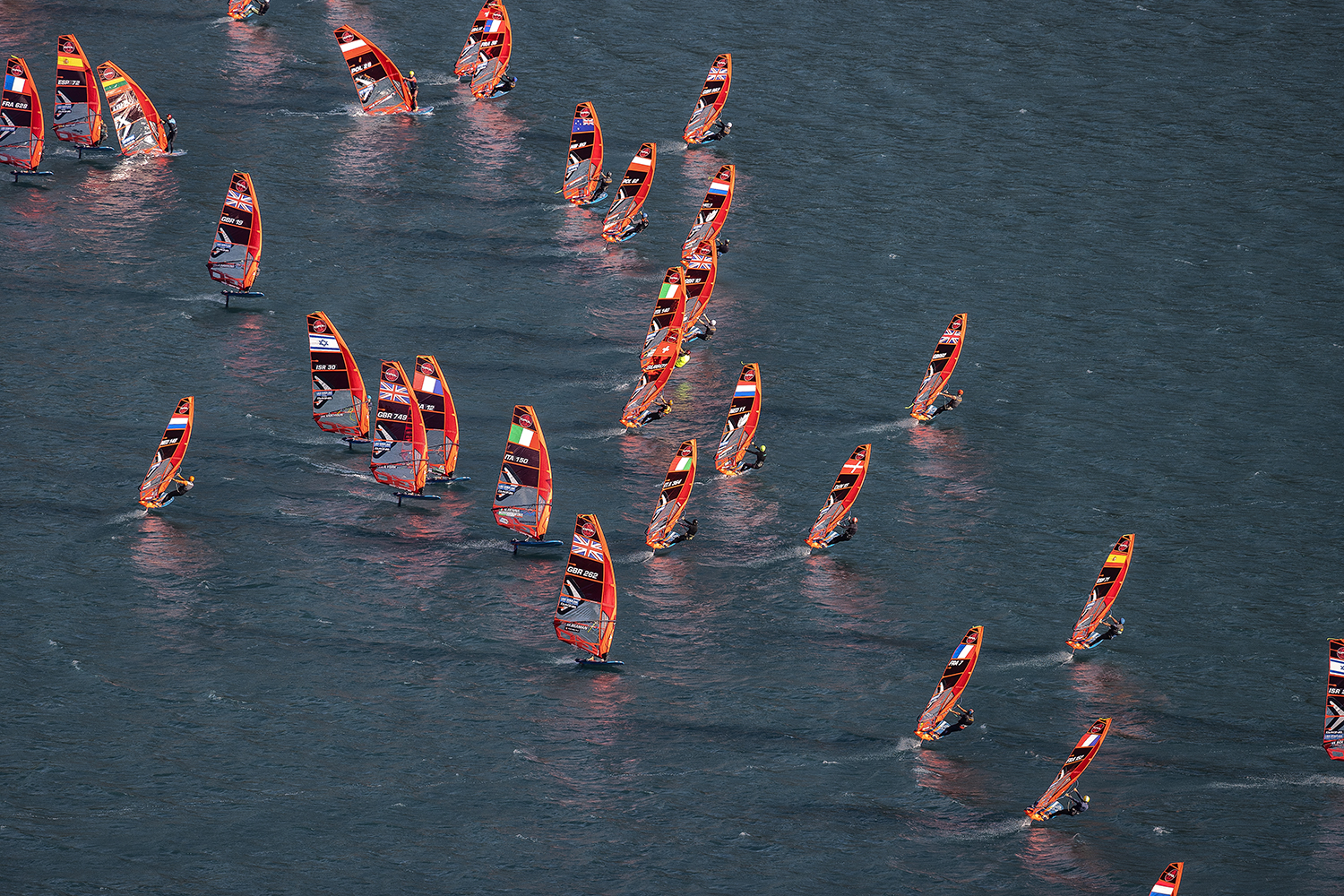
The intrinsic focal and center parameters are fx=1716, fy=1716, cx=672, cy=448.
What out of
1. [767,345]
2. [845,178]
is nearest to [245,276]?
[767,345]

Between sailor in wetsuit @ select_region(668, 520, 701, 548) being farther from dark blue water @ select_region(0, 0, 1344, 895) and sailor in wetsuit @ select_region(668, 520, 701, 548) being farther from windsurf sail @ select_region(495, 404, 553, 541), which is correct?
windsurf sail @ select_region(495, 404, 553, 541)

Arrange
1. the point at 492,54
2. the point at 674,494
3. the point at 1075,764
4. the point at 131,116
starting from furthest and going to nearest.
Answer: the point at 492,54 → the point at 131,116 → the point at 674,494 → the point at 1075,764

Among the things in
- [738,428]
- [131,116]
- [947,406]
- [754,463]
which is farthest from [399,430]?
[131,116]

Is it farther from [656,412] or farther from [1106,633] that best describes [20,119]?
[1106,633]

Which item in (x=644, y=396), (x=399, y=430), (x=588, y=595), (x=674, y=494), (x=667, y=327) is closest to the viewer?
(x=588, y=595)

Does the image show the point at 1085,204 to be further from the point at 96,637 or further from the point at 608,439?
the point at 96,637

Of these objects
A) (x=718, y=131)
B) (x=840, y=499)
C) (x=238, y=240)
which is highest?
(x=718, y=131)

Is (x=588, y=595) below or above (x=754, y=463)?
below

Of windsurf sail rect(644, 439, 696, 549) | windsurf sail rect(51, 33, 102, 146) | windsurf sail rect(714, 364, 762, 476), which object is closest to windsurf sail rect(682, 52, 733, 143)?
windsurf sail rect(714, 364, 762, 476)
